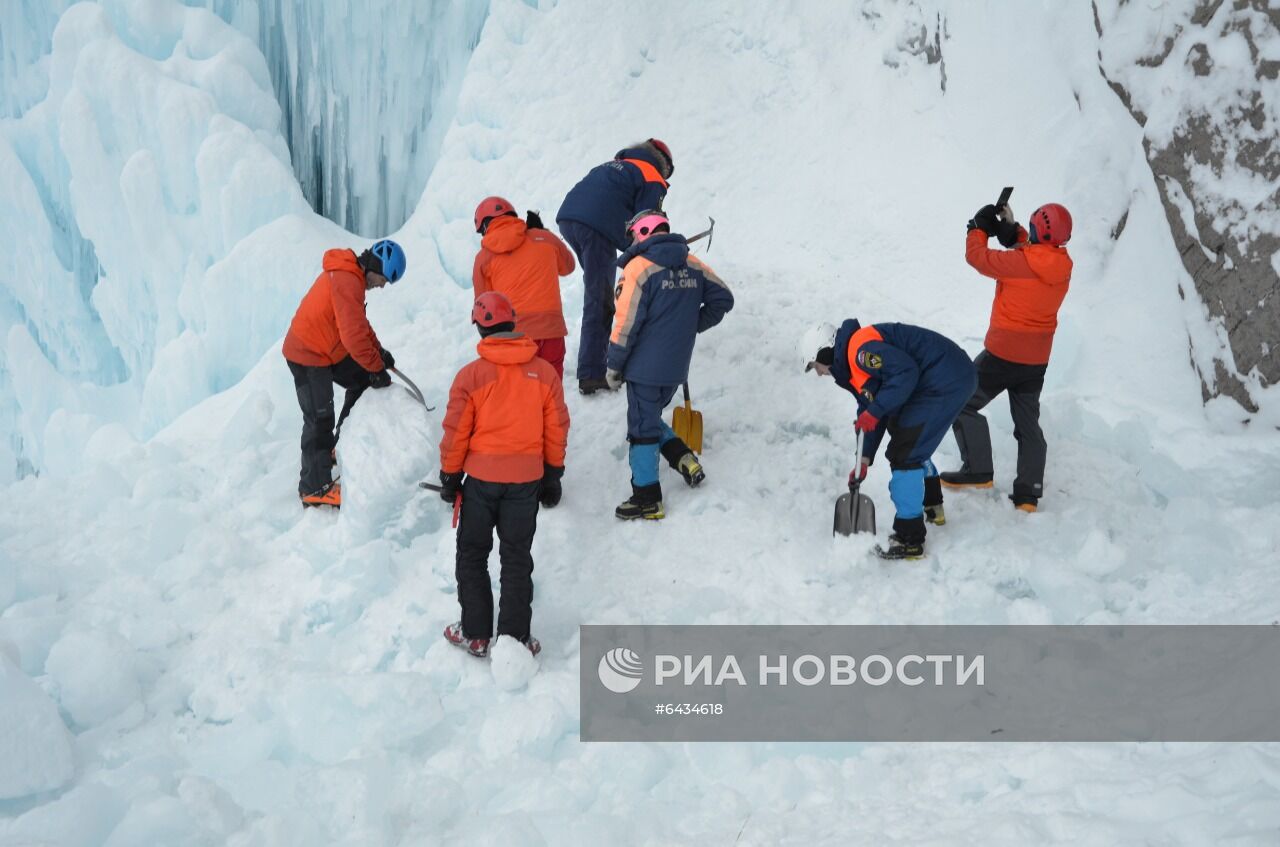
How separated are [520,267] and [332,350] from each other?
1.16 meters

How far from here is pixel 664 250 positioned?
480cm

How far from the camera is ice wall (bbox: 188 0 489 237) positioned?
9.21m

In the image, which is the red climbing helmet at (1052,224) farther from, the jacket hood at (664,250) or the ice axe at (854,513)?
the jacket hood at (664,250)

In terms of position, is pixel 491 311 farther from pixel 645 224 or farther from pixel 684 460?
pixel 684 460

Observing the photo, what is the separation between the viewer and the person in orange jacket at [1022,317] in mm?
4875

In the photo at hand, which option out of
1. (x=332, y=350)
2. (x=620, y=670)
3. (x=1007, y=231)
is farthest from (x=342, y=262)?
(x=1007, y=231)

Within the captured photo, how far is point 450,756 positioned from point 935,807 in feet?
5.84

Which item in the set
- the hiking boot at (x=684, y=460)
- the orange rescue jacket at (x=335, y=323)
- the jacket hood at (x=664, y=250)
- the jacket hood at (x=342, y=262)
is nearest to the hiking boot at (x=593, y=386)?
the hiking boot at (x=684, y=460)

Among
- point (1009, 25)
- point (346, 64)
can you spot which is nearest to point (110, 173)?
point (346, 64)

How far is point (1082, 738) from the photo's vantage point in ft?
11.4

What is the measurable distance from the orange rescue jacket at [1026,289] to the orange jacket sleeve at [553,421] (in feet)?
7.80

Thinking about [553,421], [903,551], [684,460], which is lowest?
[903,551]

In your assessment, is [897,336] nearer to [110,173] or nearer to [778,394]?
[778,394]

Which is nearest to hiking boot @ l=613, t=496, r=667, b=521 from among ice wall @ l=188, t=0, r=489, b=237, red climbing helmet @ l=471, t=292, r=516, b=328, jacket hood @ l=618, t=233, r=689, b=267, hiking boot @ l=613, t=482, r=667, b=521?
hiking boot @ l=613, t=482, r=667, b=521
